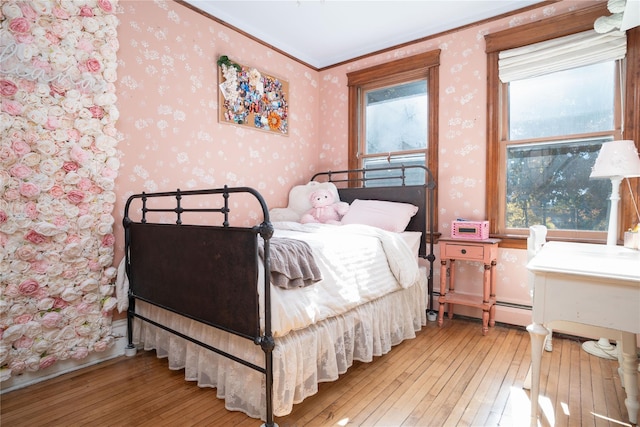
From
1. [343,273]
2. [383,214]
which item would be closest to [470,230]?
[383,214]

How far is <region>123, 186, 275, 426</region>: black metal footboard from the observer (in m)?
1.47

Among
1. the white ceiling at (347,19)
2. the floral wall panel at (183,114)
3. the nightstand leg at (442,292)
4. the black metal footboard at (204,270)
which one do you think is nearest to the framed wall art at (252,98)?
the floral wall panel at (183,114)

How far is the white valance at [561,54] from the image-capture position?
236 cm

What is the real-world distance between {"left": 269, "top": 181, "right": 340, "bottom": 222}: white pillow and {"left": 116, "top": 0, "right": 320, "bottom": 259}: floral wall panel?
0.14 metres

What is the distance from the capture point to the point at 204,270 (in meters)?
1.71

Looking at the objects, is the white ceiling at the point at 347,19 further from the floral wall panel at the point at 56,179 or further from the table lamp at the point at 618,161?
the table lamp at the point at 618,161

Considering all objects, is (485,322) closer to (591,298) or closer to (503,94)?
(591,298)

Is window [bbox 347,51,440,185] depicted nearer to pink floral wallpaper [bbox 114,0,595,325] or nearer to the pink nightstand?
pink floral wallpaper [bbox 114,0,595,325]

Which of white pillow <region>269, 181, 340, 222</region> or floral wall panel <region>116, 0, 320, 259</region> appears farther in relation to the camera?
white pillow <region>269, 181, 340, 222</region>

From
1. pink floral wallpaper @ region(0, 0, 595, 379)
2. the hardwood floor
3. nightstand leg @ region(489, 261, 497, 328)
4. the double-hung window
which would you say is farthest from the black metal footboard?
the double-hung window

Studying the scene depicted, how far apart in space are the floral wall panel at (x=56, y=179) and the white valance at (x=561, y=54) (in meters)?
2.86

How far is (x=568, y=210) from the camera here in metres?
2.60

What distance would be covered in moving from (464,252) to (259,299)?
1.87 meters

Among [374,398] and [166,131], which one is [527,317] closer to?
[374,398]
